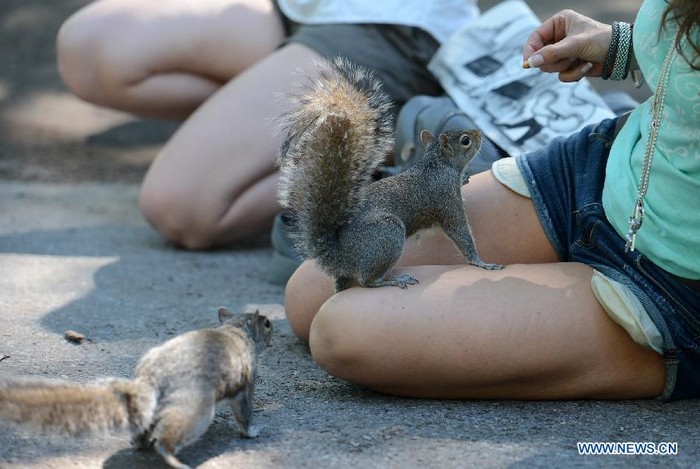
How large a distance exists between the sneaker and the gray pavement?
0.16ft

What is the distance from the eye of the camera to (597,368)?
6.03 feet

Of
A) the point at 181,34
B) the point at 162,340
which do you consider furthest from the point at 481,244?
the point at 181,34

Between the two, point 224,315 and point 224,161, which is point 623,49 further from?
point 224,161

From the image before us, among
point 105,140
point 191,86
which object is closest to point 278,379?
point 191,86

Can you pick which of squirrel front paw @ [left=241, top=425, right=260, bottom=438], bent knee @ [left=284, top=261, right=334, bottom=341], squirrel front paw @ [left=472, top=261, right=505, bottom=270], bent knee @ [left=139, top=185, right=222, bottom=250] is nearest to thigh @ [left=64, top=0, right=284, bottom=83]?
bent knee @ [left=139, top=185, right=222, bottom=250]

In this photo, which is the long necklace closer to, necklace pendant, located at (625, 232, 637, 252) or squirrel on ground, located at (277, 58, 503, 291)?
necklace pendant, located at (625, 232, 637, 252)

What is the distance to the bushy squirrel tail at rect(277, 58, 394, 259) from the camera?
1869 millimetres

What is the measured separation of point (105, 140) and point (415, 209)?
249cm

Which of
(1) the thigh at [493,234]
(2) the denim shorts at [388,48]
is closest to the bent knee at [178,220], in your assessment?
(2) the denim shorts at [388,48]

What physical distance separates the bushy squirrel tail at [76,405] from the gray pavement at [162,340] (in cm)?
12

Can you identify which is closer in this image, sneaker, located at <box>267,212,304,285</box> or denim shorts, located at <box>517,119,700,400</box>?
denim shorts, located at <box>517,119,700,400</box>

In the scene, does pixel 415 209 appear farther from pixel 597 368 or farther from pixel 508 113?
pixel 508 113

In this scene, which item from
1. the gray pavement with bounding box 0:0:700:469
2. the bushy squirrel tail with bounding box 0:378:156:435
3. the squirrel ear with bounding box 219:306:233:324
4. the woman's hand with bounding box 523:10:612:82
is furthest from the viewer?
the woman's hand with bounding box 523:10:612:82

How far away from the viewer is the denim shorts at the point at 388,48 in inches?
114
